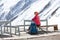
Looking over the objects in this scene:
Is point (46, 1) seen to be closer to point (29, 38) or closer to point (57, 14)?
point (57, 14)

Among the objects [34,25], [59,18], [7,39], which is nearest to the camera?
[7,39]

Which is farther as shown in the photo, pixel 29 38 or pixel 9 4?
pixel 9 4

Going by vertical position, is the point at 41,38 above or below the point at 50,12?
below

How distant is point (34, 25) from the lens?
13.7 metres

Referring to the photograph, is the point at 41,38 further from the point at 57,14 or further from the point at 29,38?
the point at 57,14

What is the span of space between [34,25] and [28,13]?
418 cm

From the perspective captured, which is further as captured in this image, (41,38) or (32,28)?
(32,28)

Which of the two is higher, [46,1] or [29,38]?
[46,1]

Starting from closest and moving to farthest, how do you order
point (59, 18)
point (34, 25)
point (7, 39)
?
point (7, 39), point (34, 25), point (59, 18)

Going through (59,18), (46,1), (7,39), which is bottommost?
(7,39)

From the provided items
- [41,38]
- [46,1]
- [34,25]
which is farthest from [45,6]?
[41,38]

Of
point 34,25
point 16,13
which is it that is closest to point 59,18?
point 16,13

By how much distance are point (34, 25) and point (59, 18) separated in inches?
161

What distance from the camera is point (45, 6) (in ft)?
58.4
